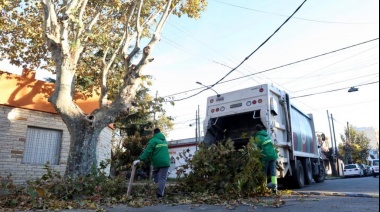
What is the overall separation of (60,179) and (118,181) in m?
1.27

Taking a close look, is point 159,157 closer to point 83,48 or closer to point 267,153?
point 267,153

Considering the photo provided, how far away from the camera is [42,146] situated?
10.7 metres

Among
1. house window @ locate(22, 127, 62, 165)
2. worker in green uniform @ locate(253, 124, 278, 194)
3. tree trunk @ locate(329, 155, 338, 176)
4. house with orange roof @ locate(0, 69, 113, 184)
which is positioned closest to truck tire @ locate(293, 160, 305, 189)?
worker in green uniform @ locate(253, 124, 278, 194)

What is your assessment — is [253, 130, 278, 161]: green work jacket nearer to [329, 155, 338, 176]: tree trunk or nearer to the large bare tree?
the large bare tree

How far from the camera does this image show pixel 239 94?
996 centimetres

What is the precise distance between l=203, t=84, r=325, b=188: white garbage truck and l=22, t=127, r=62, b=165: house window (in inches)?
210

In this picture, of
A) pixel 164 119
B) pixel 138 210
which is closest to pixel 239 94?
pixel 138 210

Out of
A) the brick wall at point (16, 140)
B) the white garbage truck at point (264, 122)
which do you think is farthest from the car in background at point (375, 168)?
the brick wall at point (16, 140)

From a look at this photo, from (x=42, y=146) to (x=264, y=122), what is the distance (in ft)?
24.5

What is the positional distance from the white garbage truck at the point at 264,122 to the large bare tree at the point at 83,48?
280cm

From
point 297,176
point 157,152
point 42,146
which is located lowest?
point 297,176

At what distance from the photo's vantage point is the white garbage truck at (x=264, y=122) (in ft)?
30.3

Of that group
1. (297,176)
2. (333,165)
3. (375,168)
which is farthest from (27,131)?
(333,165)

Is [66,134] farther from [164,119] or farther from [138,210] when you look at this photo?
[164,119]
